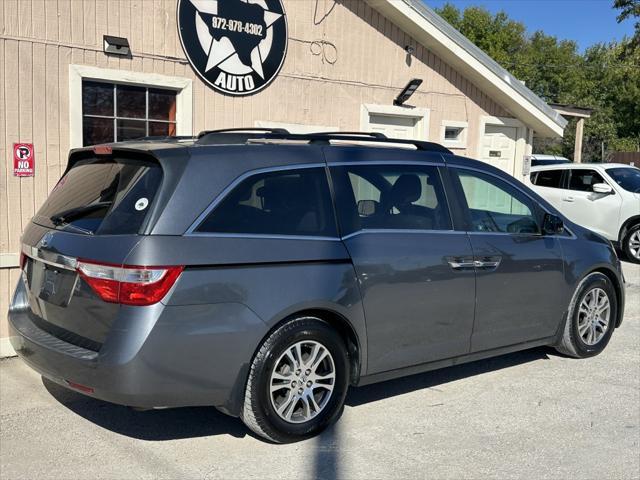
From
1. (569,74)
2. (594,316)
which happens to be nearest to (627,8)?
(594,316)

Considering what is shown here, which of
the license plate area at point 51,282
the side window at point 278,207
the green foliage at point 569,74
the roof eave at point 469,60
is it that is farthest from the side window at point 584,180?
the green foliage at point 569,74

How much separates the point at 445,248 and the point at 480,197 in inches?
38.3

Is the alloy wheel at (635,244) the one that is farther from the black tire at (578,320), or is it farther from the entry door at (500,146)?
the black tire at (578,320)

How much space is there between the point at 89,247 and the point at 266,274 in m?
0.96

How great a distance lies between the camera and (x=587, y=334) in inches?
225

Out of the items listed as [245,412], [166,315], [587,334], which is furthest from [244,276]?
[587,334]

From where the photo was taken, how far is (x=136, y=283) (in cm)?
331

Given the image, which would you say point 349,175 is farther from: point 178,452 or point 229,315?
point 178,452

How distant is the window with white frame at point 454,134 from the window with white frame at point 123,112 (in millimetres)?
4043

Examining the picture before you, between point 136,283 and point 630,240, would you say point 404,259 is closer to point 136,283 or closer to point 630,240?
point 136,283

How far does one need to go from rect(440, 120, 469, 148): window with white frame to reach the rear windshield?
5.93 meters

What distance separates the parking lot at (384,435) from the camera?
12.1 ft

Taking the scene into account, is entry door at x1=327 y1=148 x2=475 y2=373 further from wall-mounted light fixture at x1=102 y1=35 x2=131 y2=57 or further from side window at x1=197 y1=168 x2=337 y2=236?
wall-mounted light fixture at x1=102 y1=35 x2=131 y2=57

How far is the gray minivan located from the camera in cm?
340
